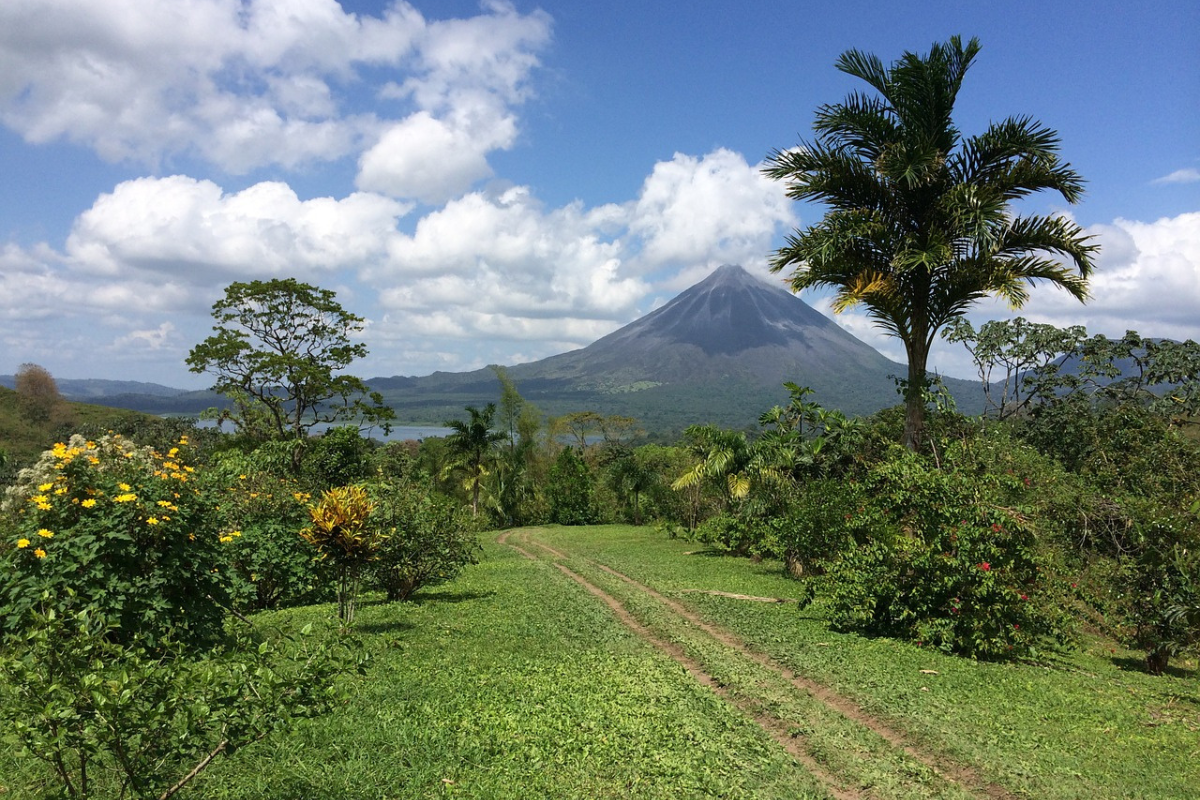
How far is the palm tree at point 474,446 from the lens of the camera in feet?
117

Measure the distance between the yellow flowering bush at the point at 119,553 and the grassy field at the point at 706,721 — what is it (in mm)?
1442

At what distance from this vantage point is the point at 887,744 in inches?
220

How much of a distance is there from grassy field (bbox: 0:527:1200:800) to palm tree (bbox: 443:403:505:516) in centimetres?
2606

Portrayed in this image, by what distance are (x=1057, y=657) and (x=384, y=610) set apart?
30.2 feet

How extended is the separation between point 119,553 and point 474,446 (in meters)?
30.4

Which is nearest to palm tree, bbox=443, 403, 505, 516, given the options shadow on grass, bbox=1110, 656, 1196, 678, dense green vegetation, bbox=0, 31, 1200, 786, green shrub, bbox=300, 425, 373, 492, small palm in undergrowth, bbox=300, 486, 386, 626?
green shrub, bbox=300, 425, 373, 492

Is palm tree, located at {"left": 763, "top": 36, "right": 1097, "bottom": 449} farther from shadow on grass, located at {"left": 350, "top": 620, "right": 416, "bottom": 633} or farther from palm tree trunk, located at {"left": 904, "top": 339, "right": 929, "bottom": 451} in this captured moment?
shadow on grass, located at {"left": 350, "top": 620, "right": 416, "bottom": 633}

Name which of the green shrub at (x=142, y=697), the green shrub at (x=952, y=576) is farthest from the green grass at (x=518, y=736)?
the green shrub at (x=952, y=576)

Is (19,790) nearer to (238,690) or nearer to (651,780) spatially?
(238,690)

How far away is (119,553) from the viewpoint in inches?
232

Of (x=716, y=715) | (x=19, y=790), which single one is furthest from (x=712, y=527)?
(x=19, y=790)

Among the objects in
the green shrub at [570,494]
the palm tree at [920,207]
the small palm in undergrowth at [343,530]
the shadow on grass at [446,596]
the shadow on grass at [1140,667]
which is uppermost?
the palm tree at [920,207]

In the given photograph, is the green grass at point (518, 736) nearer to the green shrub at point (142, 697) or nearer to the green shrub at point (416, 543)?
the green shrub at point (142, 697)

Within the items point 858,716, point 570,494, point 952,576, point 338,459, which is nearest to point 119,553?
point 858,716
